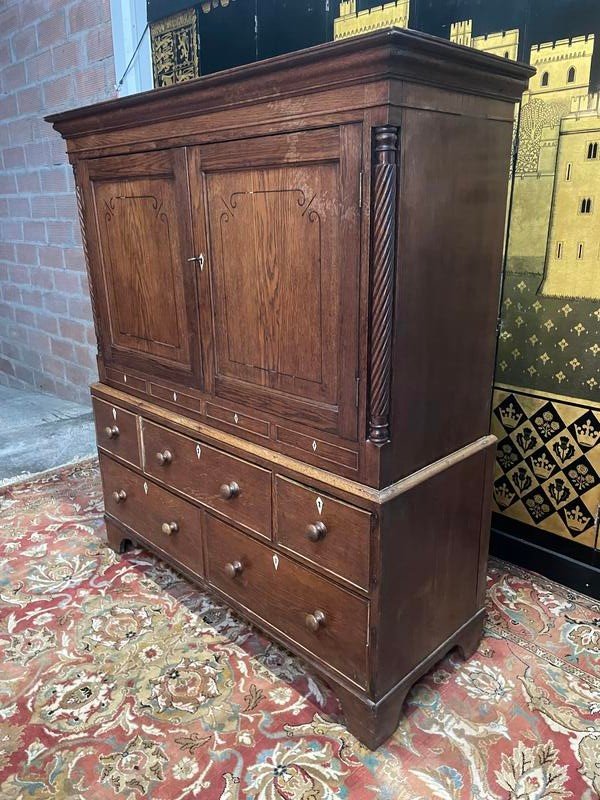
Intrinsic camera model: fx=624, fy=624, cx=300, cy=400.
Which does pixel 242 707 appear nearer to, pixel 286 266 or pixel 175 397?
pixel 175 397

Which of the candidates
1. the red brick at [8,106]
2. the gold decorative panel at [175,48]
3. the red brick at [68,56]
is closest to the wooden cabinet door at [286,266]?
the gold decorative panel at [175,48]

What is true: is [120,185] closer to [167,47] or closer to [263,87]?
[263,87]

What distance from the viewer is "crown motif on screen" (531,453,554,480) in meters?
2.07

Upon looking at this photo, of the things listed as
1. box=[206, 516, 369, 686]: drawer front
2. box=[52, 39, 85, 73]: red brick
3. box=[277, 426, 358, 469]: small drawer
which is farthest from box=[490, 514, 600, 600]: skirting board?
box=[52, 39, 85, 73]: red brick

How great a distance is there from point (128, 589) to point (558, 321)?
1679 millimetres

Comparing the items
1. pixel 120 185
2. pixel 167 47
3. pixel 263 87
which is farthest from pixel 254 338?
pixel 167 47

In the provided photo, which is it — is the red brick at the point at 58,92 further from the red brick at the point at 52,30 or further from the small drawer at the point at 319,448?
the small drawer at the point at 319,448

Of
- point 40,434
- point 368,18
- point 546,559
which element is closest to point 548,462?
point 546,559

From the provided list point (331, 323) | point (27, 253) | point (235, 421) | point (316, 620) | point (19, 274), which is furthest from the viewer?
point (19, 274)

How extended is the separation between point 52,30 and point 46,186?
83 centimetres

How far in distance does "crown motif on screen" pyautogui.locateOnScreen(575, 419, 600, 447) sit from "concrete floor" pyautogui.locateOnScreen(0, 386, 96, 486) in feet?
7.99

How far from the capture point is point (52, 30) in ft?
11.0

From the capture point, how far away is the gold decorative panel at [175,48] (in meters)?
2.56

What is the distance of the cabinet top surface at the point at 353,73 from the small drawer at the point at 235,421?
0.75m
